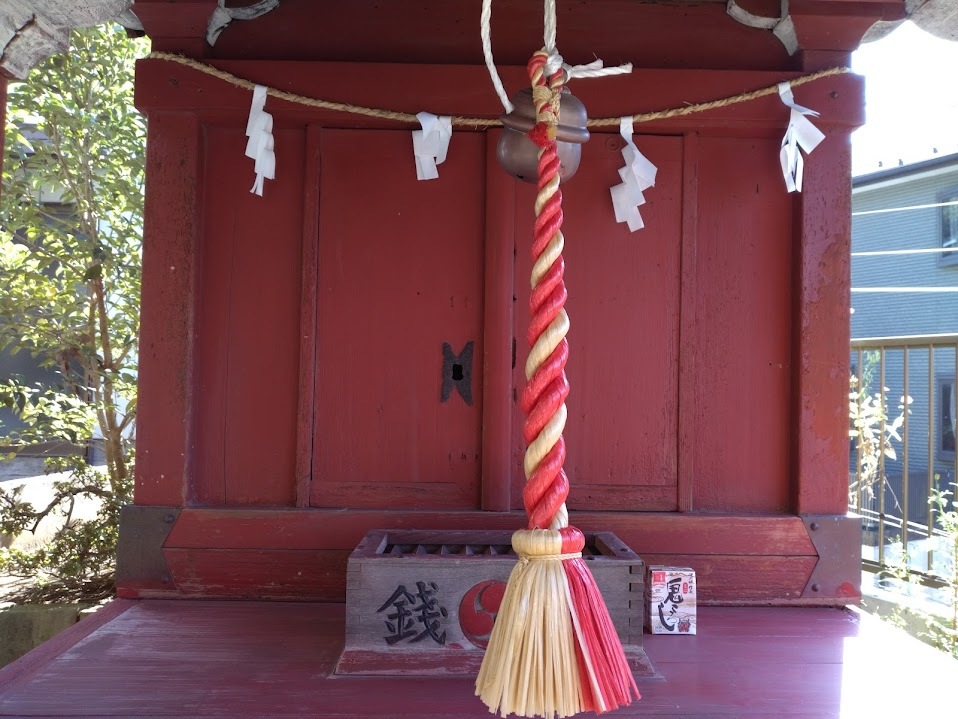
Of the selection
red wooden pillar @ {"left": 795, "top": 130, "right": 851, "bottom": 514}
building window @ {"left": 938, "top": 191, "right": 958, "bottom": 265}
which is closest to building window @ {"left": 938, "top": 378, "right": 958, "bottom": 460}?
building window @ {"left": 938, "top": 191, "right": 958, "bottom": 265}

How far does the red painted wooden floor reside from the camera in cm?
165

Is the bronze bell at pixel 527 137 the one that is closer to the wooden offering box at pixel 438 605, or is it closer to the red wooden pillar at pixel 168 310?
the wooden offering box at pixel 438 605

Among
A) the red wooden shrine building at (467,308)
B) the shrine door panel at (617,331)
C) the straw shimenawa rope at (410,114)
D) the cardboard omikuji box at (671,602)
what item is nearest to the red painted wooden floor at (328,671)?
the cardboard omikuji box at (671,602)

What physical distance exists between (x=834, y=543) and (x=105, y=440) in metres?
4.11

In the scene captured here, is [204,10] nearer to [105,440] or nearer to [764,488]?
[764,488]

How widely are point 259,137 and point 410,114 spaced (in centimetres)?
54

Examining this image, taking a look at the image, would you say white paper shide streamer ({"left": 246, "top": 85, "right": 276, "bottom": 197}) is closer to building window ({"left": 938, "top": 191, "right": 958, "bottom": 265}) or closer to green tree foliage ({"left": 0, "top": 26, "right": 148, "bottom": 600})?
green tree foliage ({"left": 0, "top": 26, "right": 148, "bottom": 600})

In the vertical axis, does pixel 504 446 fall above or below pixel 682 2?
below

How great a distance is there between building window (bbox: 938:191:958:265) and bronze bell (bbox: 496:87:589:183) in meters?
10.5

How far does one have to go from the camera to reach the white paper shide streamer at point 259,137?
7.74 feet

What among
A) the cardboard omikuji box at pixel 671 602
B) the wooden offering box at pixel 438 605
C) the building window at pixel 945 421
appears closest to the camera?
the wooden offering box at pixel 438 605

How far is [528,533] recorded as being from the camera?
4.17ft

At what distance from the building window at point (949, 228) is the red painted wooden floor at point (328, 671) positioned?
1002 cm

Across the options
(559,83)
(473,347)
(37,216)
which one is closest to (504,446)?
(473,347)
